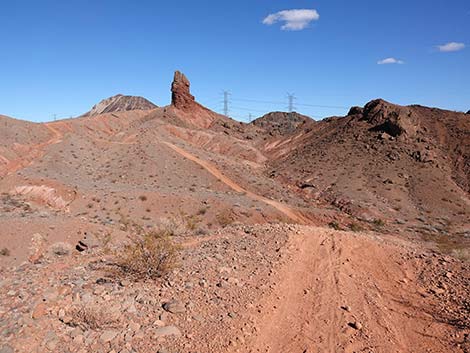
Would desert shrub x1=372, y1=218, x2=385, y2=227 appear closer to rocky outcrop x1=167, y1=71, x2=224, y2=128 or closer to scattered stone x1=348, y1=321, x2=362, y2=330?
scattered stone x1=348, y1=321, x2=362, y2=330

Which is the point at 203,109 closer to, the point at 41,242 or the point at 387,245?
the point at 41,242

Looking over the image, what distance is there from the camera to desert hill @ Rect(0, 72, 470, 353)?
7043 mm

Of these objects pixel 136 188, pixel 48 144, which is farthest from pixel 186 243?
pixel 48 144

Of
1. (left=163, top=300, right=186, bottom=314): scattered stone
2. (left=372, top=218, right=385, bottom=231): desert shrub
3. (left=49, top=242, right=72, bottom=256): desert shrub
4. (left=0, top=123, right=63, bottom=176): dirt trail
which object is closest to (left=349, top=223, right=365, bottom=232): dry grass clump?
(left=372, top=218, right=385, bottom=231): desert shrub

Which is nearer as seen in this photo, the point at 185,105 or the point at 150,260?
the point at 150,260

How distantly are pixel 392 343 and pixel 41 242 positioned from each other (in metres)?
16.9

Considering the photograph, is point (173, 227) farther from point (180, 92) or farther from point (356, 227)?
point (180, 92)

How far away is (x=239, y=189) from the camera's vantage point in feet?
120

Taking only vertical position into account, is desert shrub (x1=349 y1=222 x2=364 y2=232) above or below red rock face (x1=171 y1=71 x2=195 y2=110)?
below

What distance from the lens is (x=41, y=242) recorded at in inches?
728

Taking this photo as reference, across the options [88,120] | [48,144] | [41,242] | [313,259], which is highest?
[88,120]

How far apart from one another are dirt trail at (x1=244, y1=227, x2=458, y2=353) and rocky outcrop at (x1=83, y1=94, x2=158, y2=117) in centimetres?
11694

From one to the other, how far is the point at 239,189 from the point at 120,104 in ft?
318

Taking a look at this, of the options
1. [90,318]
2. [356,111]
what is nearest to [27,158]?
[90,318]
